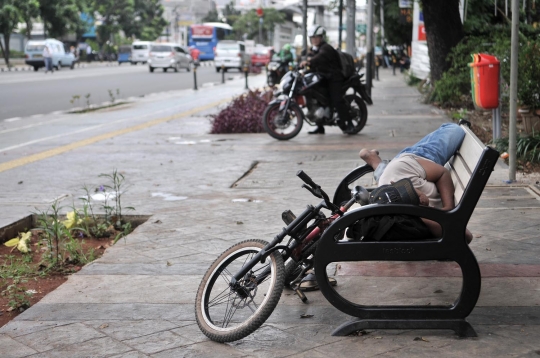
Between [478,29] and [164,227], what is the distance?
45.9 feet

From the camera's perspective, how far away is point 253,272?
429 cm

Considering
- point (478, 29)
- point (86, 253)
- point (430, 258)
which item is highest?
point (478, 29)

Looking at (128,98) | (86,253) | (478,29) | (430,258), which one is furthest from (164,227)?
(128,98)

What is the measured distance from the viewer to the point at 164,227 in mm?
6797

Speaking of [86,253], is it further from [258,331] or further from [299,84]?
[299,84]

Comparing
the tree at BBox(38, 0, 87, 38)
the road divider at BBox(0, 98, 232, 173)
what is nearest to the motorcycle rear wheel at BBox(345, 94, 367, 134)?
the road divider at BBox(0, 98, 232, 173)

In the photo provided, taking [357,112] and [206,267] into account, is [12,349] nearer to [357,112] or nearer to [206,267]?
[206,267]

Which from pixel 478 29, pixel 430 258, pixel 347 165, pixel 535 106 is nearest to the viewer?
pixel 430 258

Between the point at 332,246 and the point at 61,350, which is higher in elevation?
the point at 332,246

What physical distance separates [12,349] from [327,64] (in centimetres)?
942

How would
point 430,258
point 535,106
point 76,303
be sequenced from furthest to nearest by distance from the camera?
point 535,106 < point 76,303 < point 430,258

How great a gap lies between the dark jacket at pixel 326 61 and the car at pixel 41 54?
126 ft

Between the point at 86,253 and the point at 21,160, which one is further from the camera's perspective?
the point at 21,160

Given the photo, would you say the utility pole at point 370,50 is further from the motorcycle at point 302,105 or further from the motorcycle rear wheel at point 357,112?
the motorcycle at point 302,105
